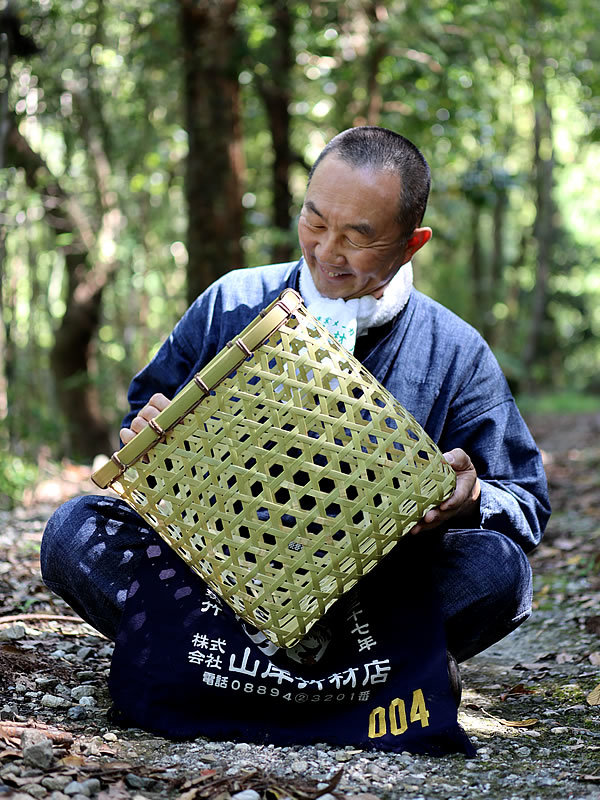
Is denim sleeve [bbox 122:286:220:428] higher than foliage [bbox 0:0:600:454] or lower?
lower

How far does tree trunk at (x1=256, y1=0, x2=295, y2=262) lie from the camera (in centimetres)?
707

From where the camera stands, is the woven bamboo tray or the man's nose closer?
the woven bamboo tray

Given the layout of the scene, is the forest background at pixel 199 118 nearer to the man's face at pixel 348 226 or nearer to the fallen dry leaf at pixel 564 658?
the man's face at pixel 348 226

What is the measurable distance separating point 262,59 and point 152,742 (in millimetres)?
5579

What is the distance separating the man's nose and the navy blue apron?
2.66ft

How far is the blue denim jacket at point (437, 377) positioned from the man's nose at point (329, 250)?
0.28 meters

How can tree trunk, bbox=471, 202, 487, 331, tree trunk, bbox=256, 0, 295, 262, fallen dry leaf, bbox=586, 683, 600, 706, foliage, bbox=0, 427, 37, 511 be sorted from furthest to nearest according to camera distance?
tree trunk, bbox=471, 202, 487, 331
tree trunk, bbox=256, 0, 295, 262
foliage, bbox=0, 427, 37, 511
fallen dry leaf, bbox=586, 683, 600, 706

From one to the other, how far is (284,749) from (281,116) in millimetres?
6597

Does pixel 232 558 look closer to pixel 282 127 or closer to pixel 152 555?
pixel 152 555

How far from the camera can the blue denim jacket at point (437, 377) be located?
246cm

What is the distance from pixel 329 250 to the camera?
7.53ft

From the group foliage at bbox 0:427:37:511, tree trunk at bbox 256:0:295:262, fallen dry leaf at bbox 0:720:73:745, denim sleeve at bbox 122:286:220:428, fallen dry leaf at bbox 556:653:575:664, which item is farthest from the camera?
tree trunk at bbox 256:0:295:262

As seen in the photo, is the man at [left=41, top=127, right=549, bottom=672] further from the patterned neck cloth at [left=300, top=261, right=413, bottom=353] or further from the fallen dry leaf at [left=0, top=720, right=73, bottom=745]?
the fallen dry leaf at [left=0, top=720, right=73, bottom=745]

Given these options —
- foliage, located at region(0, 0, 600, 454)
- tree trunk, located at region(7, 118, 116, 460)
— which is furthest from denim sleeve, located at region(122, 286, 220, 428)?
tree trunk, located at region(7, 118, 116, 460)
